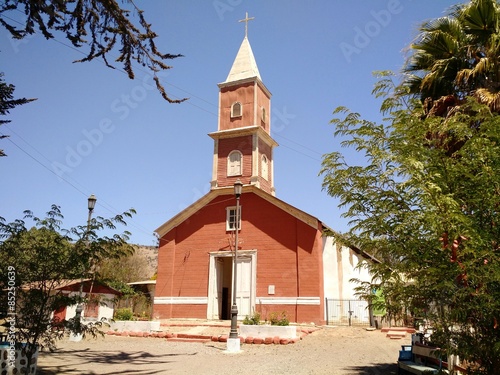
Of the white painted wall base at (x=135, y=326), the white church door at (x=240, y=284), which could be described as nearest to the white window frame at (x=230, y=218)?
the white church door at (x=240, y=284)

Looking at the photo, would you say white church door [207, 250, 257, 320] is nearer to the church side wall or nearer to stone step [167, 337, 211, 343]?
the church side wall

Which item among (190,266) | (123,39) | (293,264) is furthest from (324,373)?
(190,266)

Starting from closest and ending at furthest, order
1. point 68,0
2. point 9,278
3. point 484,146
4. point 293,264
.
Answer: point 484,146, point 68,0, point 9,278, point 293,264

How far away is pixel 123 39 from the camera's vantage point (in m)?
7.07

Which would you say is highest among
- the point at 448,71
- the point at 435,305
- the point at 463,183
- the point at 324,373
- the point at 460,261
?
the point at 448,71

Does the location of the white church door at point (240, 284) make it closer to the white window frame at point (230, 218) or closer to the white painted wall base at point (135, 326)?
the white window frame at point (230, 218)

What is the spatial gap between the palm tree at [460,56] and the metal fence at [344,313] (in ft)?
42.0

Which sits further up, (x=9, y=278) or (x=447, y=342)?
(x=9, y=278)

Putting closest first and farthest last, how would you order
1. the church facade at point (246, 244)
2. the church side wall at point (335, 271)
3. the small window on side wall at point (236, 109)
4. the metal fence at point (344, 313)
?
the metal fence at point (344, 313)
the church facade at point (246, 244)
the church side wall at point (335, 271)
the small window on side wall at point (236, 109)

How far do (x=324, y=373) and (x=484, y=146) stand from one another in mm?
6336

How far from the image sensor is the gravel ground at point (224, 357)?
9.79 m

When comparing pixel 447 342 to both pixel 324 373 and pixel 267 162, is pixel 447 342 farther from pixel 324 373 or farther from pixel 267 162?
pixel 267 162

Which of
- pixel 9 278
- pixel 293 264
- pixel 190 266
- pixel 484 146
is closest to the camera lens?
pixel 484 146

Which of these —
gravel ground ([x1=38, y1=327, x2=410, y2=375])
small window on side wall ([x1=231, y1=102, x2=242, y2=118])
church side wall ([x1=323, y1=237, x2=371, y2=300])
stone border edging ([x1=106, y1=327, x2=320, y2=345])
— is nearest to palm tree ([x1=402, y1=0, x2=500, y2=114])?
gravel ground ([x1=38, y1=327, x2=410, y2=375])
